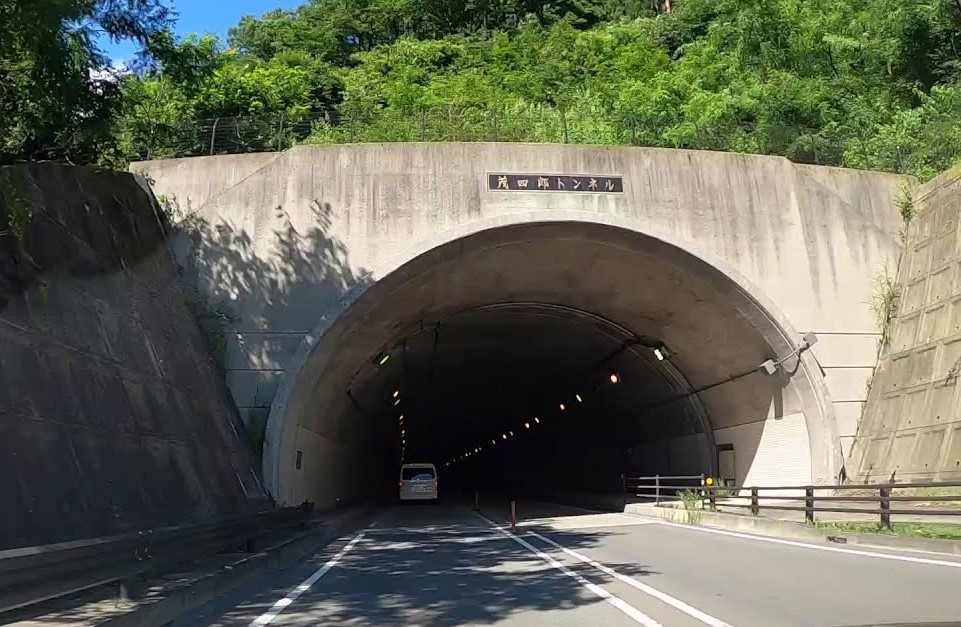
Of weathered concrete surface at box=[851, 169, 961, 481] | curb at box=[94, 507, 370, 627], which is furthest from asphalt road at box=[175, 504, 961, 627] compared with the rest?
weathered concrete surface at box=[851, 169, 961, 481]

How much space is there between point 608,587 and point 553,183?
1229 centimetres

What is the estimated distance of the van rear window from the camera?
116 feet

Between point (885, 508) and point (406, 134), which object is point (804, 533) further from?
point (406, 134)

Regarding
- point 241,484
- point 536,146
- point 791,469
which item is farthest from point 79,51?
point 791,469

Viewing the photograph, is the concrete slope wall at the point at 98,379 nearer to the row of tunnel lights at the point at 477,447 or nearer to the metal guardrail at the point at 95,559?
the metal guardrail at the point at 95,559

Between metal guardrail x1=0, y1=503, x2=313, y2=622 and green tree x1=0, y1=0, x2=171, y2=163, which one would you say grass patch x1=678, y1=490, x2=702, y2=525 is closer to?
metal guardrail x1=0, y1=503, x2=313, y2=622

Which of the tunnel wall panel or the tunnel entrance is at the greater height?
A: the tunnel entrance

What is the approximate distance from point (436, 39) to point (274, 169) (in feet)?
143

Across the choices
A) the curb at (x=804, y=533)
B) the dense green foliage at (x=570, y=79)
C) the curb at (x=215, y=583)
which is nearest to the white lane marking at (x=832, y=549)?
the curb at (x=804, y=533)

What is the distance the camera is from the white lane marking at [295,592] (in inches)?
295

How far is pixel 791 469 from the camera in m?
20.2

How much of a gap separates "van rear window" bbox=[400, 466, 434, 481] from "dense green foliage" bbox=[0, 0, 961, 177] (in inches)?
609

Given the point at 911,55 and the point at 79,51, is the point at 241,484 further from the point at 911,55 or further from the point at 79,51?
the point at 911,55

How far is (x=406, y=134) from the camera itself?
2339cm
